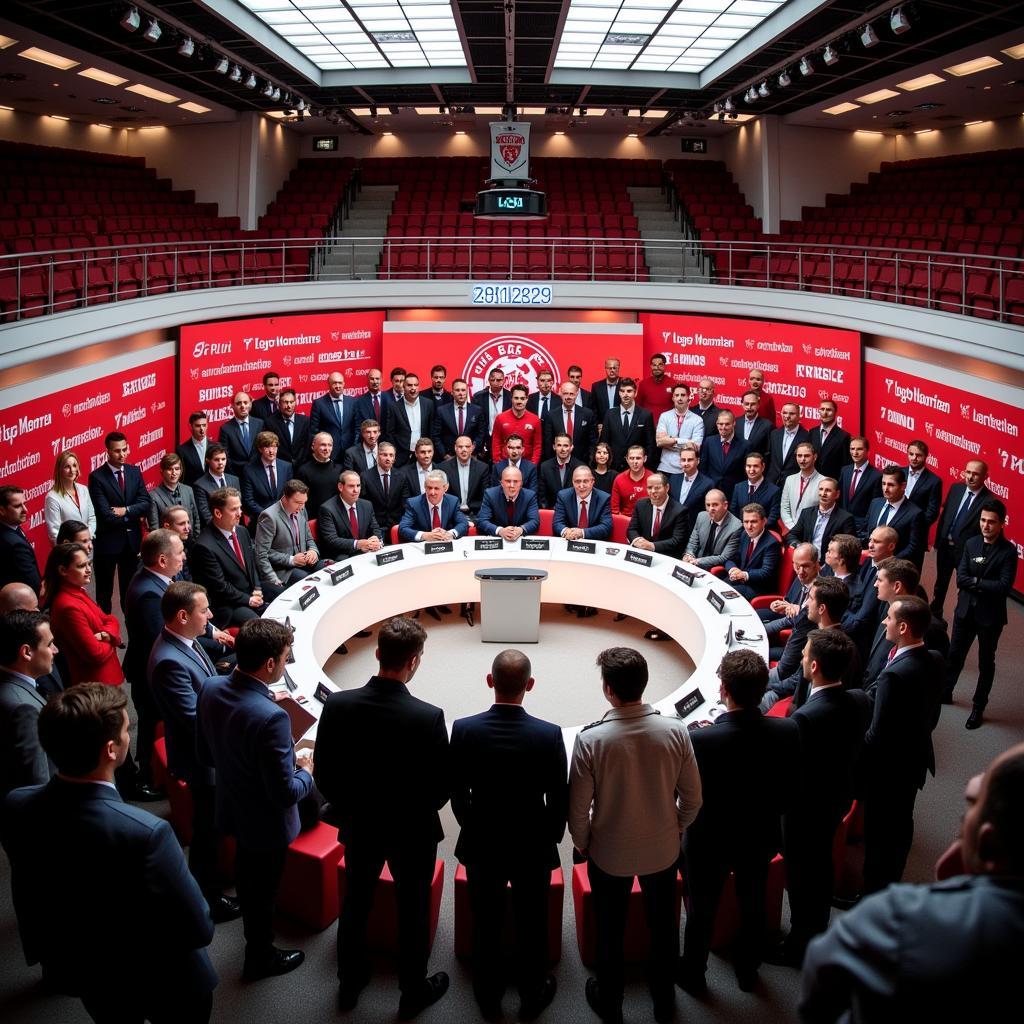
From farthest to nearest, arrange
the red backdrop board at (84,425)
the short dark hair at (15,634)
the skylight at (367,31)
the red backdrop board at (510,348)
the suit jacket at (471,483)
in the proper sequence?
the red backdrop board at (510,348) < the skylight at (367,31) < the suit jacket at (471,483) < the red backdrop board at (84,425) < the short dark hair at (15,634)

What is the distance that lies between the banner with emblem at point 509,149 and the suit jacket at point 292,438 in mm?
4451

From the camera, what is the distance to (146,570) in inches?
207

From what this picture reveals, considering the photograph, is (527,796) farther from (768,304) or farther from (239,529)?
(768,304)

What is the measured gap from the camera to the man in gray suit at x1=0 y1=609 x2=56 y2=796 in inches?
151

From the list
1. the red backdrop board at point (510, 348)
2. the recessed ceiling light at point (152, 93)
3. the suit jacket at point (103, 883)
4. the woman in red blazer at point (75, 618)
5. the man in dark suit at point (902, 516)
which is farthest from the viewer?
the recessed ceiling light at point (152, 93)

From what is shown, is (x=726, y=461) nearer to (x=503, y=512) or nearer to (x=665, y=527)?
(x=665, y=527)

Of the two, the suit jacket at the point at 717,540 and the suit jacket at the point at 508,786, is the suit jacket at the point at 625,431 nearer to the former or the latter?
the suit jacket at the point at 717,540

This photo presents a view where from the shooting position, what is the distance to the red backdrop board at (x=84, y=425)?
29.6ft

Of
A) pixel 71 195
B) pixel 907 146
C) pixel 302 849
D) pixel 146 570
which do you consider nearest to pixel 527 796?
pixel 302 849

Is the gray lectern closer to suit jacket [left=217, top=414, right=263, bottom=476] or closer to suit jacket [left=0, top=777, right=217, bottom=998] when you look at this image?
suit jacket [left=217, top=414, right=263, bottom=476]

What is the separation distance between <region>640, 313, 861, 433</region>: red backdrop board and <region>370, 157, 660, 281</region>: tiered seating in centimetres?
130

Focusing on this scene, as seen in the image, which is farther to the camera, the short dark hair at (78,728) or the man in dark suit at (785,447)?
the man in dark suit at (785,447)

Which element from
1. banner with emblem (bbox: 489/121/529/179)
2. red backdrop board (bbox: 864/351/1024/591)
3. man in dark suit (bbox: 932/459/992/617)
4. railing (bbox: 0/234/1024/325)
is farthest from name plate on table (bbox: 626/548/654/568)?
banner with emblem (bbox: 489/121/529/179)

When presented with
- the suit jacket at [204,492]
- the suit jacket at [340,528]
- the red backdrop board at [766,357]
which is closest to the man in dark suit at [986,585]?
the suit jacket at [340,528]
